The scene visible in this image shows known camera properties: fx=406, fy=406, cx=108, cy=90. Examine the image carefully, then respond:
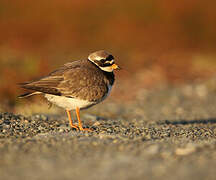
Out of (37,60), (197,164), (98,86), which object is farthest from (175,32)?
(197,164)

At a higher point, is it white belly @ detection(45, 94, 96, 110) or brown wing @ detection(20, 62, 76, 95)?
brown wing @ detection(20, 62, 76, 95)

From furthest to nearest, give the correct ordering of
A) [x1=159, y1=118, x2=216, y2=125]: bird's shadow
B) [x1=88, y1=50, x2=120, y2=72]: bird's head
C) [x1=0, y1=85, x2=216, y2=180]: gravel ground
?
[x1=159, y1=118, x2=216, y2=125]: bird's shadow < [x1=88, y1=50, x2=120, y2=72]: bird's head < [x1=0, y1=85, x2=216, y2=180]: gravel ground

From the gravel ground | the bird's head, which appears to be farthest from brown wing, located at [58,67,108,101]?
the gravel ground

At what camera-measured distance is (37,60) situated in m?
11.6

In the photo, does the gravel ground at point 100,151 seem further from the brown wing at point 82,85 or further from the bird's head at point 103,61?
the bird's head at point 103,61

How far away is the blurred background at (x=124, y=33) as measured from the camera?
Result: 16.4 m

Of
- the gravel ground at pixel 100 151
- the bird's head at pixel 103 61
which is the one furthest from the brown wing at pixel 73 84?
the gravel ground at pixel 100 151


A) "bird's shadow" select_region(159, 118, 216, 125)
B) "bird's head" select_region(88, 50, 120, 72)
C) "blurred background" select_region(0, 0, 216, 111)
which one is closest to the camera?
"bird's head" select_region(88, 50, 120, 72)

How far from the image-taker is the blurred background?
16.4 metres

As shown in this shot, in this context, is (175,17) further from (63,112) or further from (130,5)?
(63,112)

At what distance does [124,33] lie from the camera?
20984mm

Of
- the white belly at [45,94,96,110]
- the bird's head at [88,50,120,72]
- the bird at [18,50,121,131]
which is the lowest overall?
the white belly at [45,94,96,110]

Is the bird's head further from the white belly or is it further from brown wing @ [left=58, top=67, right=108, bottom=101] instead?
the white belly

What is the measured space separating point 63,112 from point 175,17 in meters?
13.4
